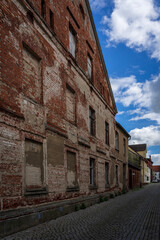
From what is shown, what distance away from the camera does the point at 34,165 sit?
8.62 metres

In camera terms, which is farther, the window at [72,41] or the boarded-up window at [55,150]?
the window at [72,41]

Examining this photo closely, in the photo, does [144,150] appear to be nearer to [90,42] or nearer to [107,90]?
[107,90]

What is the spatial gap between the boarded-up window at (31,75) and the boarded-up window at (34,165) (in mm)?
1661

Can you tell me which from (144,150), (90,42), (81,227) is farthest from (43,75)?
(144,150)

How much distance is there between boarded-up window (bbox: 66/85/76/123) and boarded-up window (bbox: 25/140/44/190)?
353 cm

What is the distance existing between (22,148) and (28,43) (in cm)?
357

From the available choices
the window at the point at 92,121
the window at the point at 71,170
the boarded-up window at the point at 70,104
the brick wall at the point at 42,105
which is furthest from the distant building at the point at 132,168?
the boarded-up window at the point at 70,104

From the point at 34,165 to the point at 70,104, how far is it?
185 inches

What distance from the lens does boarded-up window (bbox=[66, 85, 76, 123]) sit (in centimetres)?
1232

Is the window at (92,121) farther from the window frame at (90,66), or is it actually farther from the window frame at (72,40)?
the window frame at (72,40)

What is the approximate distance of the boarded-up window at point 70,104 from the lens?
12316 mm

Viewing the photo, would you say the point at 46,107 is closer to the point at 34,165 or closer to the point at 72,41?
the point at 34,165

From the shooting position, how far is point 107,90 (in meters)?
21.0

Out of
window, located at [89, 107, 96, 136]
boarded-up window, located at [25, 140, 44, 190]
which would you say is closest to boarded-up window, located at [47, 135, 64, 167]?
boarded-up window, located at [25, 140, 44, 190]
